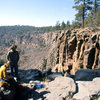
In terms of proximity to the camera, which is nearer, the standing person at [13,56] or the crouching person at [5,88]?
the crouching person at [5,88]

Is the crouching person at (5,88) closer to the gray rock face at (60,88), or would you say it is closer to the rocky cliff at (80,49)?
the gray rock face at (60,88)

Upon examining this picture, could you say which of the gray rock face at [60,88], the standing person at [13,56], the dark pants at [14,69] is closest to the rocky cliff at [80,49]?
the dark pants at [14,69]

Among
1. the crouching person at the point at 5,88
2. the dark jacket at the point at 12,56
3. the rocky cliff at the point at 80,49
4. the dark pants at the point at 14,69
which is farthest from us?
the rocky cliff at the point at 80,49

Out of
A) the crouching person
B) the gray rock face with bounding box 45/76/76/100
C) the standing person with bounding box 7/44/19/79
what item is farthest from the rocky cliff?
the crouching person

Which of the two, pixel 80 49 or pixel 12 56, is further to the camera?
pixel 80 49

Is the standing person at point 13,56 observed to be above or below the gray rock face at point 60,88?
above

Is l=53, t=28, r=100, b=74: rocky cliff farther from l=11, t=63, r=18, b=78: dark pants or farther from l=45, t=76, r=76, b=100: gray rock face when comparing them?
l=45, t=76, r=76, b=100: gray rock face

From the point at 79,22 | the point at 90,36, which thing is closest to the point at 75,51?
the point at 90,36

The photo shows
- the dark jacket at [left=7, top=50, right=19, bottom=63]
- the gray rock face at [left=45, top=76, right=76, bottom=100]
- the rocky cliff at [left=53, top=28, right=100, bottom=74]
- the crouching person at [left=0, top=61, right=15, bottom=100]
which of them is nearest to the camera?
the crouching person at [left=0, top=61, right=15, bottom=100]

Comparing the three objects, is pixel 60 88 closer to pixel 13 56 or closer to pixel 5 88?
pixel 5 88

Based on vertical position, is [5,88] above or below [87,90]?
above

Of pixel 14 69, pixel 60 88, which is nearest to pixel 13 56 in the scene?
pixel 14 69

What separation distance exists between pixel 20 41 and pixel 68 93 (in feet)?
481

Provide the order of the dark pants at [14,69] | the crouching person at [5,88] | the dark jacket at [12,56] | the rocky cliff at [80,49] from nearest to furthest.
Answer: the crouching person at [5,88], the dark jacket at [12,56], the dark pants at [14,69], the rocky cliff at [80,49]
